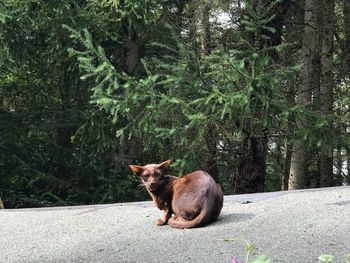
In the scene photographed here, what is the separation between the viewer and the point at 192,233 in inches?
190

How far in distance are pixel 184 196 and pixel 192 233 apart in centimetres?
42

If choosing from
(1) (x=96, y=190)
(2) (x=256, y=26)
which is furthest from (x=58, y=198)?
(2) (x=256, y=26)

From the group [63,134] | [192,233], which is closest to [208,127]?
[192,233]

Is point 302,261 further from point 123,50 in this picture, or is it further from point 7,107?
point 7,107

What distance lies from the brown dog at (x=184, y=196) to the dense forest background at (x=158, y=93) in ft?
6.58

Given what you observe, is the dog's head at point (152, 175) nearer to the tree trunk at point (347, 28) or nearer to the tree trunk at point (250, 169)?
the tree trunk at point (250, 169)

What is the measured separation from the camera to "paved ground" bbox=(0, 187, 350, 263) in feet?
13.8

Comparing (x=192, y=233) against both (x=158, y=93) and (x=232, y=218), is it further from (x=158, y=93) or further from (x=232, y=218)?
(x=158, y=93)

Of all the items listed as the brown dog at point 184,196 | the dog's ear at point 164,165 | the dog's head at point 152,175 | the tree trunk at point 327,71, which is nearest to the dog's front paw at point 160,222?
the brown dog at point 184,196

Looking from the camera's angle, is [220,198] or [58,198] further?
[58,198]

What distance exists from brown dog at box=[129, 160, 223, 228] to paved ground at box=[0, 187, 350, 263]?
0.12 m

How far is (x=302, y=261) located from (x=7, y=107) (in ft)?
32.5

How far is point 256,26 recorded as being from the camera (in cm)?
744

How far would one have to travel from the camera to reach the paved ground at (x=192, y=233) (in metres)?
4.20
